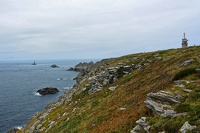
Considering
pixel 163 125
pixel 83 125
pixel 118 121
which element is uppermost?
pixel 163 125

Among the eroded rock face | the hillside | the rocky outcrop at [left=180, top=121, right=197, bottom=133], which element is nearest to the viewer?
the rocky outcrop at [left=180, top=121, right=197, bottom=133]

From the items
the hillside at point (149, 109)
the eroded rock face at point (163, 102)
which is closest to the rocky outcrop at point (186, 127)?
the hillside at point (149, 109)

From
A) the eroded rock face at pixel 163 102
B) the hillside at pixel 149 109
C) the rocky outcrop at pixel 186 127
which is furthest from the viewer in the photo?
the eroded rock face at pixel 163 102

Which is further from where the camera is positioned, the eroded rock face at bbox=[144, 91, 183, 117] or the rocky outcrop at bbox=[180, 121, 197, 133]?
the eroded rock face at bbox=[144, 91, 183, 117]

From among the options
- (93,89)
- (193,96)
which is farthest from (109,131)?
(93,89)

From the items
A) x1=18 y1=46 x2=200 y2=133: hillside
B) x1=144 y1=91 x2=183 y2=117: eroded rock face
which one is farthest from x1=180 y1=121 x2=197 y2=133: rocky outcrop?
x1=144 y1=91 x2=183 y2=117: eroded rock face

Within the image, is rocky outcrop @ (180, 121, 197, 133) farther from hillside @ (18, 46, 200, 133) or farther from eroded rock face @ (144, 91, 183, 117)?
eroded rock face @ (144, 91, 183, 117)

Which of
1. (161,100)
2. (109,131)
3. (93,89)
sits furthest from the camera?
(93,89)

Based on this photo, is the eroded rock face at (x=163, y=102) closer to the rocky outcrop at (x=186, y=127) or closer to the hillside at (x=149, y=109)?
the hillside at (x=149, y=109)

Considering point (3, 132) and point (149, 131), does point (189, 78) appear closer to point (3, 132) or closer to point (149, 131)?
point (149, 131)

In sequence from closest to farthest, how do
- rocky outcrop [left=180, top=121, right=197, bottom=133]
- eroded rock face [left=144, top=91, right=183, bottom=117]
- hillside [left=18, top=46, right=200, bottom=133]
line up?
rocky outcrop [left=180, top=121, right=197, bottom=133]
hillside [left=18, top=46, right=200, bottom=133]
eroded rock face [left=144, top=91, right=183, bottom=117]

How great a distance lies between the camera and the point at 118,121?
22734 millimetres

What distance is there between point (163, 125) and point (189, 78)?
9359mm

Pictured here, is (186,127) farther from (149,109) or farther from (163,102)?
(149,109)
